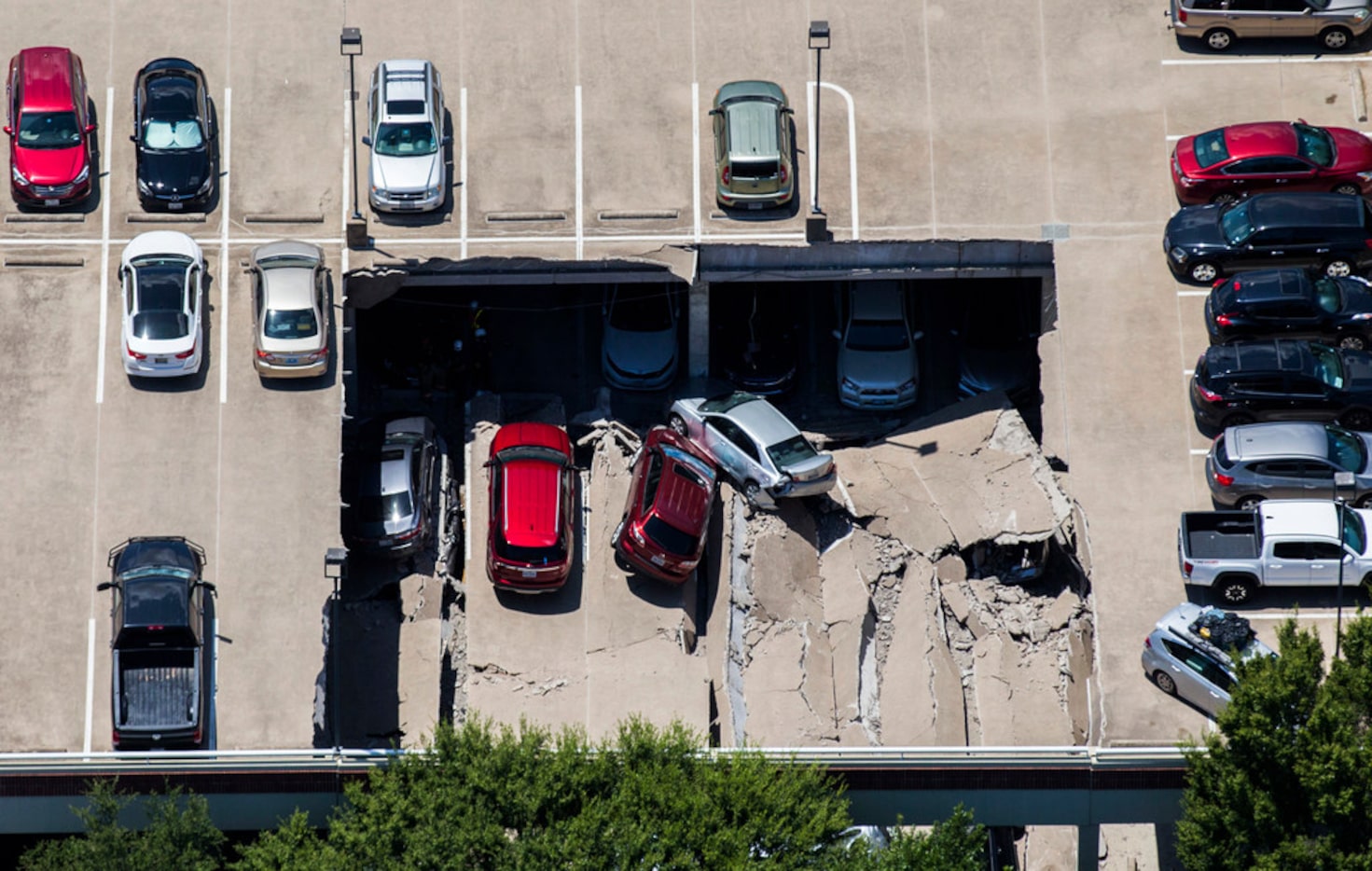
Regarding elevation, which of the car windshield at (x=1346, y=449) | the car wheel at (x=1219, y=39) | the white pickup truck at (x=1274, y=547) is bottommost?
the white pickup truck at (x=1274, y=547)

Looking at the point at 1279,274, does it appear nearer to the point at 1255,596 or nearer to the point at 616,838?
the point at 1255,596

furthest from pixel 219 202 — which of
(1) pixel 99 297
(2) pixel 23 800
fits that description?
(2) pixel 23 800

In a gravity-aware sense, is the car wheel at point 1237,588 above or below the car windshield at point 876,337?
below

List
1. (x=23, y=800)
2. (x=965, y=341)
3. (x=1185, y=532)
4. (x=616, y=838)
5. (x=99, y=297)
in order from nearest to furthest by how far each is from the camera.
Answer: (x=616, y=838) → (x=23, y=800) → (x=1185, y=532) → (x=99, y=297) → (x=965, y=341)

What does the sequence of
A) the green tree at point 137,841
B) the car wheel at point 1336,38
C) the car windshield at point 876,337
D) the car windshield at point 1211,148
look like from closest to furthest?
the green tree at point 137,841
the car windshield at point 1211,148
the car wheel at point 1336,38
the car windshield at point 876,337

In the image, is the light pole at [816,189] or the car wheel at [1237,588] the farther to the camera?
the light pole at [816,189]

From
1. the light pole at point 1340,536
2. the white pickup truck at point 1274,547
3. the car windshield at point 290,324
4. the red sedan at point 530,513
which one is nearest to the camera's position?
the light pole at point 1340,536

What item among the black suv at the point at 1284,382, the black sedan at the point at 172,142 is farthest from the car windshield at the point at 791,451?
the black sedan at the point at 172,142

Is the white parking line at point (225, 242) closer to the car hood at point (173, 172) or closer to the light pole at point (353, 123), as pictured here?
the car hood at point (173, 172)
